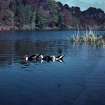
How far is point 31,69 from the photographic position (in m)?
25.1

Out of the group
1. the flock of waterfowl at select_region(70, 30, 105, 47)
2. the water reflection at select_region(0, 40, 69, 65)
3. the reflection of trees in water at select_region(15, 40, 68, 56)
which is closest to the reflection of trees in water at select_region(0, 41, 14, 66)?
the water reflection at select_region(0, 40, 69, 65)

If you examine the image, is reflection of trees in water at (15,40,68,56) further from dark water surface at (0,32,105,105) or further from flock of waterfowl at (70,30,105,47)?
dark water surface at (0,32,105,105)

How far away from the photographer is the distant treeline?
362 feet

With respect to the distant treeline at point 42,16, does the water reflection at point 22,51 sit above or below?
below

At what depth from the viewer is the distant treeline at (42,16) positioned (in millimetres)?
110375

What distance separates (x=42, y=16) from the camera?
4567 inches

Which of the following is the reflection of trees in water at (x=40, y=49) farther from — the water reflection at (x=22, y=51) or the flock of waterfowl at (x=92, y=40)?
the flock of waterfowl at (x=92, y=40)

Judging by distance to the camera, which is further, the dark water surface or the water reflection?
the water reflection

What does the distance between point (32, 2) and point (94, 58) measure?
9562 cm

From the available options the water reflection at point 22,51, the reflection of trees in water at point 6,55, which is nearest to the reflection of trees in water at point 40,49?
the water reflection at point 22,51

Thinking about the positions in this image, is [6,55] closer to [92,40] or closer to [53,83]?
[92,40]

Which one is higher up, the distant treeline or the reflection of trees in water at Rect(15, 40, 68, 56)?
the distant treeline

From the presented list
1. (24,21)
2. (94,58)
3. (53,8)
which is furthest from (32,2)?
(94,58)

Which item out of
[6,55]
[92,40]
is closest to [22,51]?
[6,55]
